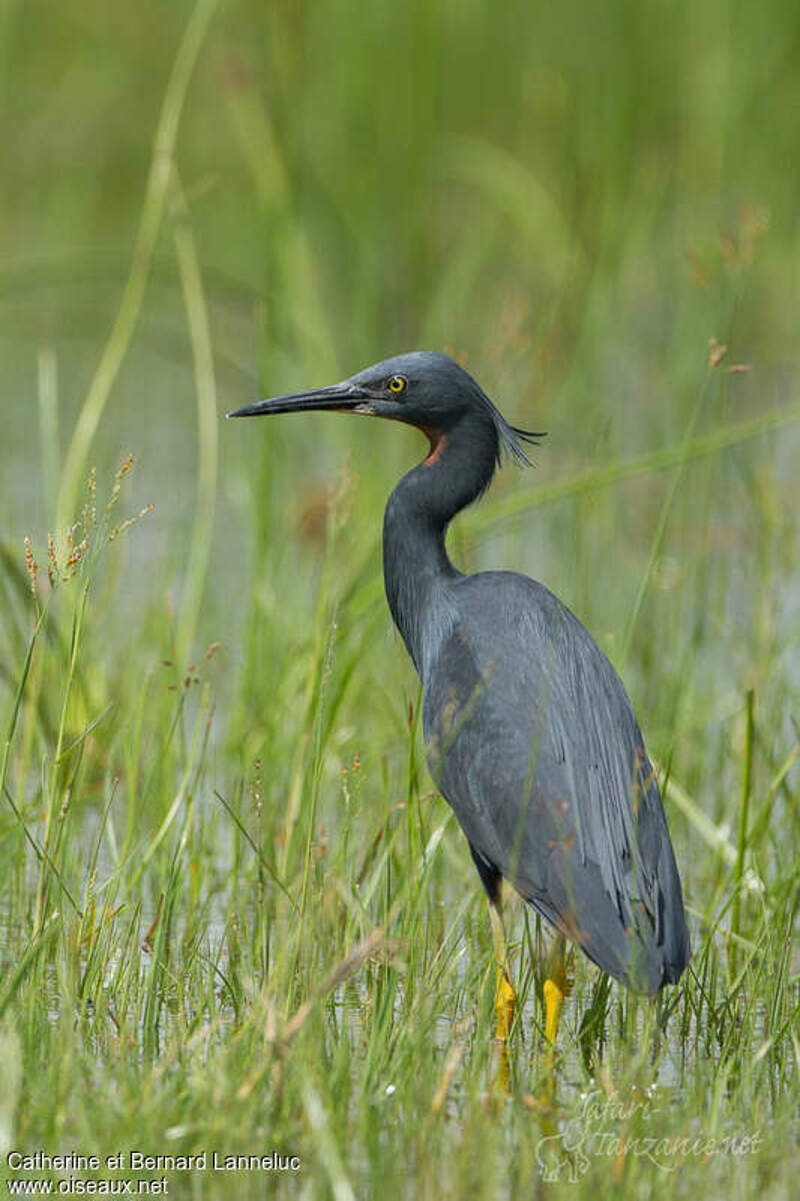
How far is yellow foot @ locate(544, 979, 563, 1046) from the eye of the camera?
3357 mm

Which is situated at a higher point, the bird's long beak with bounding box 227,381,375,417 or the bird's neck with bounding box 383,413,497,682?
the bird's long beak with bounding box 227,381,375,417

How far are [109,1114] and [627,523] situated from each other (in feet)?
13.2

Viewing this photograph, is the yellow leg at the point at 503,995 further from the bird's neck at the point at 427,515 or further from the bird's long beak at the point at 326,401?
the bird's long beak at the point at 326,401

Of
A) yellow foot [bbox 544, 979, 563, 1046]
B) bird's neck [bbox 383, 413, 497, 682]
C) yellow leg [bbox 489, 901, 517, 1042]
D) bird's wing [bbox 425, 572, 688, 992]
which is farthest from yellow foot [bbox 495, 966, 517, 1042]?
bird's neck [bbox 383, 413, 497, 682]

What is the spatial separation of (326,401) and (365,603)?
601 mm

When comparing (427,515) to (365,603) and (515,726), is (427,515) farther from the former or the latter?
(515,726)

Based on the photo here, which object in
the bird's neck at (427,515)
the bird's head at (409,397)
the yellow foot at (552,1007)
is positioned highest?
the bird's head at (409,397)

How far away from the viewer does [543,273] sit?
324 inches

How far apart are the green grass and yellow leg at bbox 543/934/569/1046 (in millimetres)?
53

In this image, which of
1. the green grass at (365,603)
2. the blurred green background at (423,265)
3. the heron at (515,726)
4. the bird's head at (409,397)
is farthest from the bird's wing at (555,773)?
the blurred green background at (423,265)

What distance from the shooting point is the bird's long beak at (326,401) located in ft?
12.8

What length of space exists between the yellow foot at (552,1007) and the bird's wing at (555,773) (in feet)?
0.55

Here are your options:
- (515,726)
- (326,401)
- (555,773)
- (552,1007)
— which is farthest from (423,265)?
(552,1007)

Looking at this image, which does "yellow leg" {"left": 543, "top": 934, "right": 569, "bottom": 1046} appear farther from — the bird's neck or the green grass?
the bird's neck
